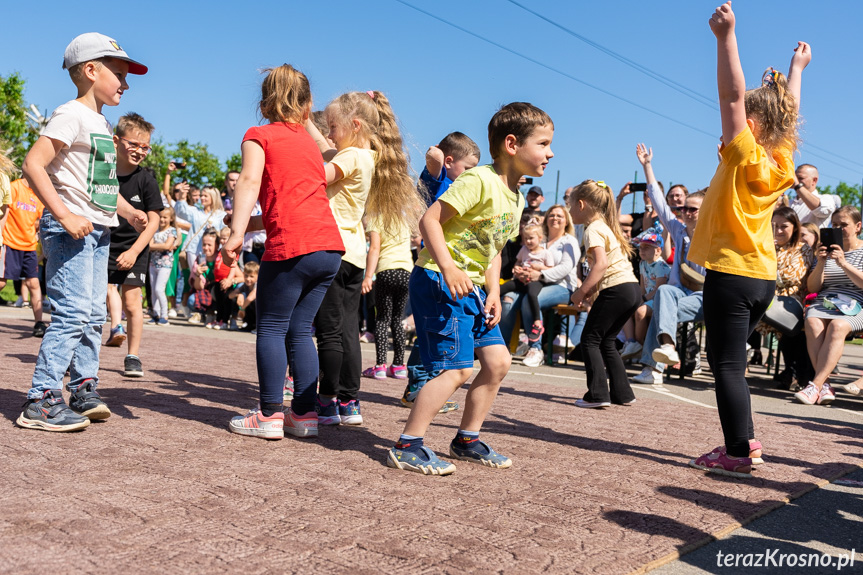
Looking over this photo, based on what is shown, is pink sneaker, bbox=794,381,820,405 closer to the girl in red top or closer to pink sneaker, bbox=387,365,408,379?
pink sneaker, bbox=387,365,408,379

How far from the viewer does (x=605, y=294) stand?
6.72m

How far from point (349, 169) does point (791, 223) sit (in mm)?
5547

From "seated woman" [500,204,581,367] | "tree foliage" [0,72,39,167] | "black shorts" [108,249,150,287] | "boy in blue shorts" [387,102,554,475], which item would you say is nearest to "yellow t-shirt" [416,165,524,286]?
"boy in blue shorts" [387,102,554,475]

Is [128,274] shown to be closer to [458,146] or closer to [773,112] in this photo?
[458,146]

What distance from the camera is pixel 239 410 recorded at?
5387 millimetres

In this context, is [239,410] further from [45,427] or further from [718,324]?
[718,324]

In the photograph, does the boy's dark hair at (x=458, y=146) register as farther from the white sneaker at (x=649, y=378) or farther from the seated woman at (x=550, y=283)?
the seated woman at (x=550, y=283)

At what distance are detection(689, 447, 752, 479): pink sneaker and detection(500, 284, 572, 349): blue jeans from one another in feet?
19.6

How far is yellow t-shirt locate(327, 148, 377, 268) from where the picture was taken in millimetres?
4910

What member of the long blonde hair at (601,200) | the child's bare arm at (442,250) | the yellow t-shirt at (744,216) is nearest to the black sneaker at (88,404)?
the child's bare arm at (442,250)

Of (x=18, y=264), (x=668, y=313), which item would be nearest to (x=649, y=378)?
(x=668, y=313)

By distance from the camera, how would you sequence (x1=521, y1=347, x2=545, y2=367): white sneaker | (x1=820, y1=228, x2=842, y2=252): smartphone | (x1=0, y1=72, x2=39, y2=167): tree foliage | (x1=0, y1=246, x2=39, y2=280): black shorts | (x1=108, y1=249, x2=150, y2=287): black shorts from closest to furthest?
(x1=108, y1=249, x2=150, y2=287): black shorts
(x1=820, y1=228, x2=842, y2=252): smartphone
(x1=521, y1=347, x2=545, y2=367): white sneaker
(x1=0, y1=246, x2=39, y2=280): black shorts
(x1=0, y1=72, x2=39, y2=167): tree foliage

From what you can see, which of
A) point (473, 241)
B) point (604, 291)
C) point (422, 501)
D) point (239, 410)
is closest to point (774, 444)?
point (604, 291)

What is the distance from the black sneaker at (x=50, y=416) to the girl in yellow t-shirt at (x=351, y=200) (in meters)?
1.43
